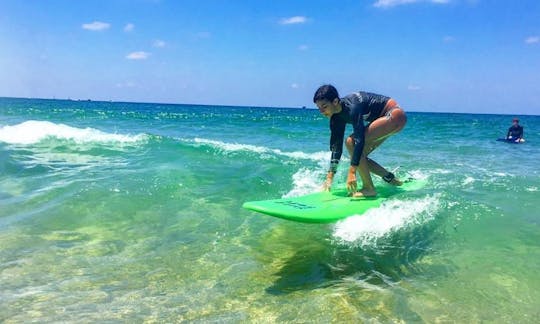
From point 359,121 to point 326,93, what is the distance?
54 centimetres

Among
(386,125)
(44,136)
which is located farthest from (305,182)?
(44,136)

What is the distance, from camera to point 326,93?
5324 mm

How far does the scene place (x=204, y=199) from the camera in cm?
711

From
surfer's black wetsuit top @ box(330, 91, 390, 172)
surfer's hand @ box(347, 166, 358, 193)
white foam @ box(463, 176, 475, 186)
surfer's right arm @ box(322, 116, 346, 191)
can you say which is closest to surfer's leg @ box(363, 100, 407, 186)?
surfer's black wetsuit top @ box(330, 91, 390, 172)

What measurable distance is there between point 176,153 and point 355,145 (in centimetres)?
755

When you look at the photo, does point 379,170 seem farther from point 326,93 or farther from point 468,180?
point 468,180

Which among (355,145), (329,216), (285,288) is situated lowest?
(285,288)

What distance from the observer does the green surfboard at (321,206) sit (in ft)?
15.0

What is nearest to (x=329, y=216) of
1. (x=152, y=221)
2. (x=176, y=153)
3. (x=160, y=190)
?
(x=152, y=221)

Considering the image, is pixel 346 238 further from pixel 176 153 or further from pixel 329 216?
pixel 176 153

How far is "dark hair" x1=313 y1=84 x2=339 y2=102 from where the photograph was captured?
5320 millimetres

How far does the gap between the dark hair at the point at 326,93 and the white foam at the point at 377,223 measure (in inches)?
54.8

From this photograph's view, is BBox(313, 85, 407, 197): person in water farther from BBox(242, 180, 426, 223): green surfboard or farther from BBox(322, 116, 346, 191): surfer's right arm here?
BBox(242, 180, 426, 223): green surfboard

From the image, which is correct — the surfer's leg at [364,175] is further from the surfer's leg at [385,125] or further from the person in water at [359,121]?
the surfer's leg at [385,125]
